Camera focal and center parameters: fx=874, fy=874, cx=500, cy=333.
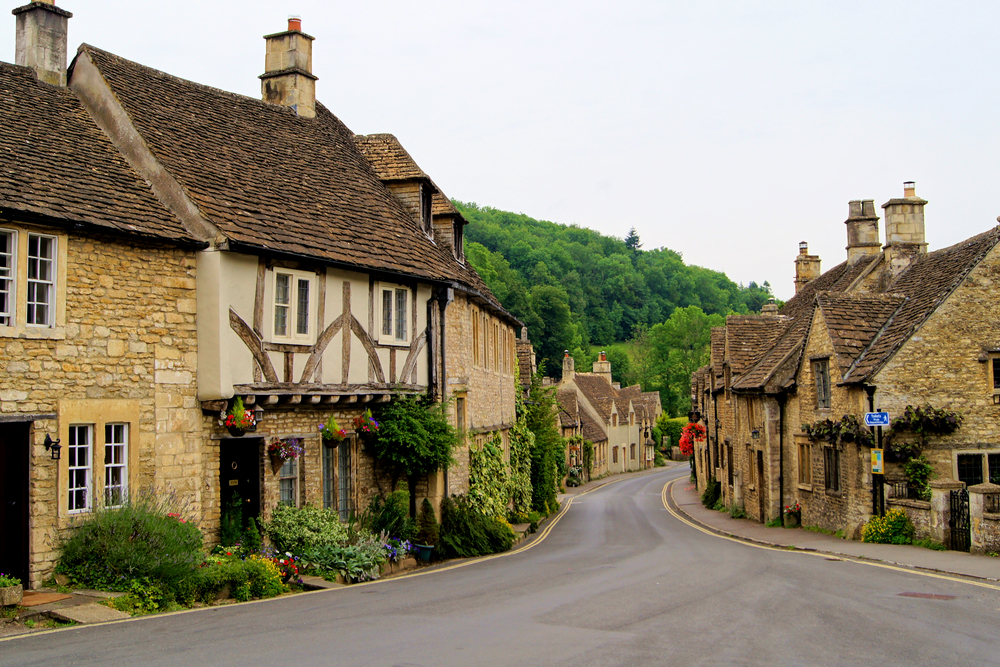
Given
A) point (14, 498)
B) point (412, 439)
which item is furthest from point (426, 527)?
point (14, 498)

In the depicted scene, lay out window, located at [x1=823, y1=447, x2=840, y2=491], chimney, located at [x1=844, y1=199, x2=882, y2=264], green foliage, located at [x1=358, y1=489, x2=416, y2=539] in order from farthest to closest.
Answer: chimney, located at [x1=844, y1=199, x2=882, y2=264], window, located at [x1=823, y1=447, x2=840, y2=491], green foliage, located at [x1=358, y1=489, x2=416, y2=539]

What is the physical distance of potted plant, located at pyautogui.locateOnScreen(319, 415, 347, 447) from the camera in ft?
55.6

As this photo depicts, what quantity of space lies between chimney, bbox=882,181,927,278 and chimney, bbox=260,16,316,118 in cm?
1914

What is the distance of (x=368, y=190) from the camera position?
838 inches

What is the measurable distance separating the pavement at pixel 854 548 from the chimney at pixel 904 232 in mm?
10150

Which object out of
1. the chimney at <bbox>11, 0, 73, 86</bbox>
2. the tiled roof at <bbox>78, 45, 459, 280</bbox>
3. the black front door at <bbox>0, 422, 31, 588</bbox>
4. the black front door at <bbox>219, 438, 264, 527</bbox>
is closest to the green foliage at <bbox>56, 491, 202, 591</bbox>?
the black front door at <bbox>0, 422, 31, 588</bbox>

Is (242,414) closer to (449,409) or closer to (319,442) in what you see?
(319,442)

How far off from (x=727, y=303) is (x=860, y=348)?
408 ft

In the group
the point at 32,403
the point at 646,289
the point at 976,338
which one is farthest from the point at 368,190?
the point at 646,289

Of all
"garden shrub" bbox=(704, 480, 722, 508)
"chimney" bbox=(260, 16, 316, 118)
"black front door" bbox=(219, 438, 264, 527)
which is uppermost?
"chimney" bbox=(260, 16, 316, 118)

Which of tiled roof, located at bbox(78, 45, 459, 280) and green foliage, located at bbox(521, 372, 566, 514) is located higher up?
tiled roof, located at bbox(78, 45, 459, 280)

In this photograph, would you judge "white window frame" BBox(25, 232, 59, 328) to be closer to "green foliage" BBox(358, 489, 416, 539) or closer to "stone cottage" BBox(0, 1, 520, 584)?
"stone cottage" BBox(0, 1, 520, 584)

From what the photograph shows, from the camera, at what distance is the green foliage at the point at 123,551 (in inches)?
482

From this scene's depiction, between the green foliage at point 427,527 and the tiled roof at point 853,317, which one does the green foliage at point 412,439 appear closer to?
the green foliage at point 427,527
